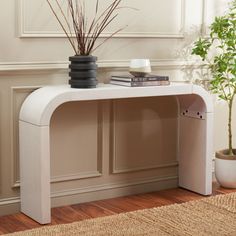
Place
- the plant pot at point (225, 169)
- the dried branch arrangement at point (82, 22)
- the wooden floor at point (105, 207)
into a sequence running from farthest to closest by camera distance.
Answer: the plant pot at point (225, 169) → the dried branch arrangement at point (82, 22) → the wooden floor at point (105, 207)

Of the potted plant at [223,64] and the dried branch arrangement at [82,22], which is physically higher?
the dried branch arrangement at [82,22]

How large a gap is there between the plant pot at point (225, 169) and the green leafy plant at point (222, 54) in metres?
0.09

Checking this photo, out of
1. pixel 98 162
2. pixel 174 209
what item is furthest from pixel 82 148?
pixel 174 209

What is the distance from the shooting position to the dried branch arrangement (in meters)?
3.38

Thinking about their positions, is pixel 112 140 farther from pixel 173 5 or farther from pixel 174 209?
pixel 173 5

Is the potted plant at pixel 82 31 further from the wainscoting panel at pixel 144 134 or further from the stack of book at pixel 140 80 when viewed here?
the wainscoting panel at pixel 144 134

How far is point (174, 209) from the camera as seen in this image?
345 cm

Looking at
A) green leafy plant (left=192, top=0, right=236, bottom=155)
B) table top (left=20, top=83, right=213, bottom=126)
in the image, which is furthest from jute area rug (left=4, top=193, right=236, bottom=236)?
green leafy plant (left=192, top=0, right=236, bottom=155)

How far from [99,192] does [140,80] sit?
753mm

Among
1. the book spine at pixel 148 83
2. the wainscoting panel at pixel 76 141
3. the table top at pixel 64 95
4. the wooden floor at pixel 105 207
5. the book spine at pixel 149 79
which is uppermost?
the book spine at pixel 149 79

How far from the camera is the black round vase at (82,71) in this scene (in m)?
3.28

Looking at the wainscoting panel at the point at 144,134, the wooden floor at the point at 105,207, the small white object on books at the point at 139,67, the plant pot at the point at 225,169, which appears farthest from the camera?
the plant pot at the point at 225,169

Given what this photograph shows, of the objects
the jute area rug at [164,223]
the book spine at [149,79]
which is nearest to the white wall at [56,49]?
the book spine at [149,79]

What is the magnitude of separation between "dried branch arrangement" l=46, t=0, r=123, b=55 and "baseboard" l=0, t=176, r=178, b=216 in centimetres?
83
